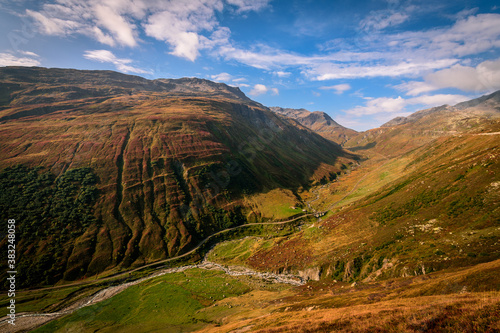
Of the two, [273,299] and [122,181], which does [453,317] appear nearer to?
[273,299]

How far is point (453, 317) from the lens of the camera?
18766mm

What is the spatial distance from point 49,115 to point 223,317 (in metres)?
264

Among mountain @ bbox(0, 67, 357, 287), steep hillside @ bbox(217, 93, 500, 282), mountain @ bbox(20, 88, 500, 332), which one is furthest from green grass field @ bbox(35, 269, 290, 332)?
mountain @ bbox(0, 67, 357, 287)

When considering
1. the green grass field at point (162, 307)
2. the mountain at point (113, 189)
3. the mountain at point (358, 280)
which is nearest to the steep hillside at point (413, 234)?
the mountain at point (358, 280)

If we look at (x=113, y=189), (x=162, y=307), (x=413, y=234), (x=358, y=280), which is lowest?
(x=162, y=307)

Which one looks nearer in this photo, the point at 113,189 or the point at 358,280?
the point at 358,280

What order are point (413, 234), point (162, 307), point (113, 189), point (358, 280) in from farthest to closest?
point (113, 189) < point (162, 307) < point (413, 234) < point (358, 280)

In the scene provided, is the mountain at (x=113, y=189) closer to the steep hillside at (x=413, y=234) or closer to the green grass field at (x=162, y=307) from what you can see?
the green grass field at (x=162, y=307)

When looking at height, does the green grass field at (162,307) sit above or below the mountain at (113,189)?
below

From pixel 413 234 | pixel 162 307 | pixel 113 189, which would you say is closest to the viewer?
pixel 413 234

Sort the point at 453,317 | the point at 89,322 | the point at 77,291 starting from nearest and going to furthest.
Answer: the point at 453,317, the point at 89,322, the point at 77,291

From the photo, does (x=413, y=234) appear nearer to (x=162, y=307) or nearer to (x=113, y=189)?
(x=162, y=307)

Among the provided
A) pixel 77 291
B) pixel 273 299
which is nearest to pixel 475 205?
pixel 273 299

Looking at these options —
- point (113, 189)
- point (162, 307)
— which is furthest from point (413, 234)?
point (113, 189)
